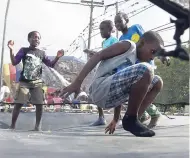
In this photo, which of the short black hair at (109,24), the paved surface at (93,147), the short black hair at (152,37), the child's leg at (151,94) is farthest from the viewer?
the short black hair at (109,24)

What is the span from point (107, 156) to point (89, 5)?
2326 cm

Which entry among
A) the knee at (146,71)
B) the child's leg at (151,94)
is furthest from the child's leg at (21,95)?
the knee at (146,71)

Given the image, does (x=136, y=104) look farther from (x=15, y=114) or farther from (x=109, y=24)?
(x=15, y=114)

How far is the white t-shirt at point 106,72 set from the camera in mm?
2604

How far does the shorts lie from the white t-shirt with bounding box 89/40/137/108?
2.29m

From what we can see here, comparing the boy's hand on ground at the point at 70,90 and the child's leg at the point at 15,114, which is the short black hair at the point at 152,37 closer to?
the boy's hand on ground at the point at 70,90

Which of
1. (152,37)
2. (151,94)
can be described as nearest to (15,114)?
(151,94)

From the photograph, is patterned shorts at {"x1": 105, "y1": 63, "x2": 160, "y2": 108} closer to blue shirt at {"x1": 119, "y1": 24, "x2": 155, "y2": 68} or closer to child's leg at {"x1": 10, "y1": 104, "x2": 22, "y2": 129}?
blue shirt at {"x1": 119, "y1": 24, "x2": 155, "y2": 68}

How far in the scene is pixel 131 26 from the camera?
433 cm

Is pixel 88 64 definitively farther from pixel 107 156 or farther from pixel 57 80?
pixel 57 80

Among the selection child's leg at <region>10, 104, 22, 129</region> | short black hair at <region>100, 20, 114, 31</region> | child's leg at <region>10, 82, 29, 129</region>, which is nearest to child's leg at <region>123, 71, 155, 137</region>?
short black hair at <region>100, 20, 114, 31</region>

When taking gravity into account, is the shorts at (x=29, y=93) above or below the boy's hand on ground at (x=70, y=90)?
below

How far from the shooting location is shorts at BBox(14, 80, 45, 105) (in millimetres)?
Result: 4949

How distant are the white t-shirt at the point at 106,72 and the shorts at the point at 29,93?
229 cm
